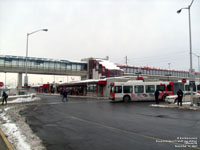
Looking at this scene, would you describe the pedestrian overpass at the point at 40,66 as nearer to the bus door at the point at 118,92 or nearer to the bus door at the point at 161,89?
the bus door at the point at 118,92

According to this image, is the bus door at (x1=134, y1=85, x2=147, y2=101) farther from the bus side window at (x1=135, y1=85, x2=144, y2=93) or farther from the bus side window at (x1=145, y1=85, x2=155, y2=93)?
the bus side window at (x1=145, y1=85, x2=155, y2=93)

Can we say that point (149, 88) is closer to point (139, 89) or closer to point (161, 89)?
point (139, 89)

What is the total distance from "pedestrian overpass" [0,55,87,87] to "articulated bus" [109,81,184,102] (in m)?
44.7

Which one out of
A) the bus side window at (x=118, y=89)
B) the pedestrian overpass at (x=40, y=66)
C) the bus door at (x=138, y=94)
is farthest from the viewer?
the pedestrian overpass at (x=40, y=66)

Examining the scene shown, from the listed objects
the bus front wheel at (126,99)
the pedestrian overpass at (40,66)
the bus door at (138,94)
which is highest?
the pedestrian overpass at (40,66)

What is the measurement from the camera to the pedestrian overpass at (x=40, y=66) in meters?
63.1

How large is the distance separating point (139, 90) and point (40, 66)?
47435mm

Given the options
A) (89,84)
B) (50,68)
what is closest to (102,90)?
(89,84)

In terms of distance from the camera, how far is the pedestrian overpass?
63.1 meters

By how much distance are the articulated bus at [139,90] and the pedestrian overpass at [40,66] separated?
147 feet

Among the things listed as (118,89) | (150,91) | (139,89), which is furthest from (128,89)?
(150,91)

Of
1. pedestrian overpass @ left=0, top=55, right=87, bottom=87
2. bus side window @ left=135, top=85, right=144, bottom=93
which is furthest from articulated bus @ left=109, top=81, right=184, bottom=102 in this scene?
pedestrian overpass @ left=0, top=55, right=87, bottom=87

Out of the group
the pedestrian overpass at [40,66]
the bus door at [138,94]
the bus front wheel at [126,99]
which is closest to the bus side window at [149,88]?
the bus door at [138,94]

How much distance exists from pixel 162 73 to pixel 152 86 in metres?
68.0
